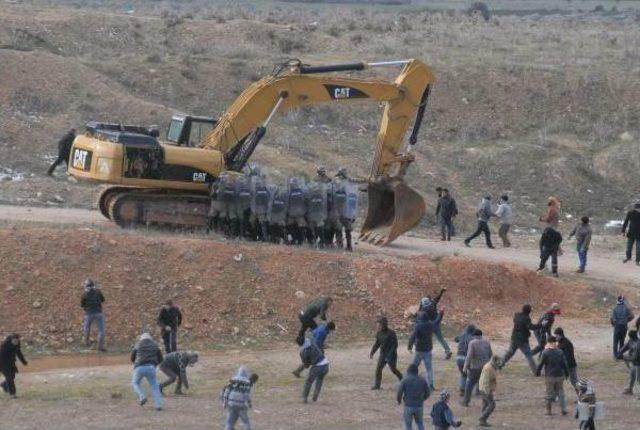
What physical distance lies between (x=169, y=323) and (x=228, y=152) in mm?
8319

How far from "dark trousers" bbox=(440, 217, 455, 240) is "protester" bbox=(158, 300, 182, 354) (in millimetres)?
13162

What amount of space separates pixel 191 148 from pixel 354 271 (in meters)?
4.64

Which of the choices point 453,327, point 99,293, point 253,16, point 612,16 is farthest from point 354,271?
point 612,16

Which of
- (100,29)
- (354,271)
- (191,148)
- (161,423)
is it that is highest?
(100,29)

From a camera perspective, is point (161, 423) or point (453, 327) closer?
point (161, 423)

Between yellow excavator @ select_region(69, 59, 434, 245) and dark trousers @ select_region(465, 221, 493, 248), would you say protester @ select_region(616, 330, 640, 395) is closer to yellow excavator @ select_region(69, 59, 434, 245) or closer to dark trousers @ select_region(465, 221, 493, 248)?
yellow excavator @ select_region(69, 59, 434, 245)

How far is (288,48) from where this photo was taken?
58.8 metres

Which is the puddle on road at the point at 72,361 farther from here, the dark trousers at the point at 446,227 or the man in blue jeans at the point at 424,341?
the dark trousers at the point at 446,227

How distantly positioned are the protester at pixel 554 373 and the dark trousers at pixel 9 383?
7987 millimetres

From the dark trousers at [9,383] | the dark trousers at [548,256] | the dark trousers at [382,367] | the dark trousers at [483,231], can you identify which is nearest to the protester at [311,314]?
the dark trousers at [382,367]

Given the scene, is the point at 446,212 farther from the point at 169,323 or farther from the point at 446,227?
the point at 169,323

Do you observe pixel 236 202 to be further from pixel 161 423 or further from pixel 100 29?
pixel 100 29

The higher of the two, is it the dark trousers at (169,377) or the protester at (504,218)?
the protester at (504,218)

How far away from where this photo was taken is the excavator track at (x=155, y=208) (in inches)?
1273
